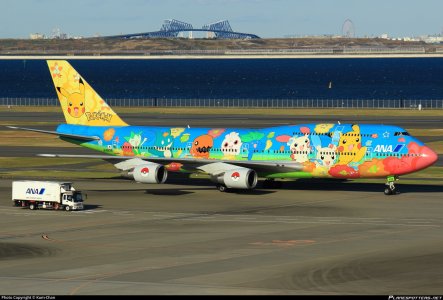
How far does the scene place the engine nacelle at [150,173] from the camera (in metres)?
80.4

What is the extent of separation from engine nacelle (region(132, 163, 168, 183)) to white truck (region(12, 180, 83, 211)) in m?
7.65

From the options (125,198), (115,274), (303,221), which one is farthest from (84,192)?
(115,274)

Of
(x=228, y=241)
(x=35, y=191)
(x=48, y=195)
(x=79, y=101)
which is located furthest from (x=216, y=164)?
(x=228, y=241)

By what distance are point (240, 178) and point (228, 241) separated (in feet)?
68.1

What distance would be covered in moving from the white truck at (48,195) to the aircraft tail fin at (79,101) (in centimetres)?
1736

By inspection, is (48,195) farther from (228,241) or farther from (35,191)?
(228,241)

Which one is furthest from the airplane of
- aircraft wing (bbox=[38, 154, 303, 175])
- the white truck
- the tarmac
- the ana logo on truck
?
the ana logo on truck

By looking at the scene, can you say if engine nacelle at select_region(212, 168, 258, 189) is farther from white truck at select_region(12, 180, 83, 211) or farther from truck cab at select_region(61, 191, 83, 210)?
truck cab at select_region(61, 191, 83, 210)

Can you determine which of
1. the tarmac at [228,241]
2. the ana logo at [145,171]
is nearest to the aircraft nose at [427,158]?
the tarmac at [228,241]

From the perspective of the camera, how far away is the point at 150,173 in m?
80.5

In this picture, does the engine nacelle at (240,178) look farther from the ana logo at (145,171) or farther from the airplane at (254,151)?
the ana logo at (145,171)

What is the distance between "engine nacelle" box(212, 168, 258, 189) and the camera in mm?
80312

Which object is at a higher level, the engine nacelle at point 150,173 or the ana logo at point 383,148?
the ana logo at point 383,148

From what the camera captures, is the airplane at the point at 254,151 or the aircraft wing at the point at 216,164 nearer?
the airplane at the point at 254,151
